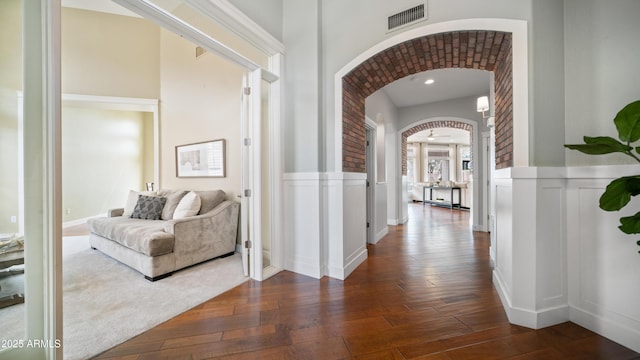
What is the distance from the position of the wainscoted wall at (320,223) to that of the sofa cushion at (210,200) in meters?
1.37

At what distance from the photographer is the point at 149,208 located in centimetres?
350

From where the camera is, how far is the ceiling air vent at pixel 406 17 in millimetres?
2125

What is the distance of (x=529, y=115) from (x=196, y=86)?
461 cm

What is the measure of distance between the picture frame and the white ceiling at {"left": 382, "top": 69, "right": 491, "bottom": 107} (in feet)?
11.3

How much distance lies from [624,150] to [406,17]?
6.22ft

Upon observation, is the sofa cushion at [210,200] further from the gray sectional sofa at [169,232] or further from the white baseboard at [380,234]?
the white baseboard at [380,234]

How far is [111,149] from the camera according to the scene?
19.6 ft

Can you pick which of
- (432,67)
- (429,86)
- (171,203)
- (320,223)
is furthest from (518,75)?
(171,203)

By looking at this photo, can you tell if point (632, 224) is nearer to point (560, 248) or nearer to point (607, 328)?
point (560, 248)

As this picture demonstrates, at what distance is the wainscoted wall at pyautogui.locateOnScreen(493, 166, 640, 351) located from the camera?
62.5 inches

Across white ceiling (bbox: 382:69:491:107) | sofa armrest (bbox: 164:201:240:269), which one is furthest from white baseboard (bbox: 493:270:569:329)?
white ceiling (bbox: 382:69:491:107)

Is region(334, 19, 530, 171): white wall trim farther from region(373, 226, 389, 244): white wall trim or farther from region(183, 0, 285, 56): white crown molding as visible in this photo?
region(373, 226, 389, 244): white wall trim

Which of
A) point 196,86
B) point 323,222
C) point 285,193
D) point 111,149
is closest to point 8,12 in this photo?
point 285,193

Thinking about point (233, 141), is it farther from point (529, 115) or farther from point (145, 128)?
point (145, 128)
